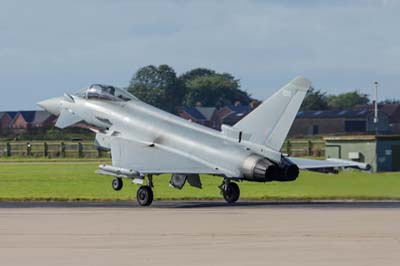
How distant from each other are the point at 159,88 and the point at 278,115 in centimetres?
10462

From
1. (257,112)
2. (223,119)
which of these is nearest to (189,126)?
(257,112)

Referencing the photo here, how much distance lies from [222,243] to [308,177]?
1890cm

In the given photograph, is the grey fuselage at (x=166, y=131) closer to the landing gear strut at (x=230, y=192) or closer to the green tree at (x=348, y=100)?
the landing gear strut at (x=230, y=192)

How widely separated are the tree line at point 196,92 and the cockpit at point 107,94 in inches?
3222

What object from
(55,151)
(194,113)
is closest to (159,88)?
(194,113)

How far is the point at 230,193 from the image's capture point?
32.7 metres

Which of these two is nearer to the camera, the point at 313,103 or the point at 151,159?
the point at 151,159

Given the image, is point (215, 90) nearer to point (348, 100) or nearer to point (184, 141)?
point (348, 100)

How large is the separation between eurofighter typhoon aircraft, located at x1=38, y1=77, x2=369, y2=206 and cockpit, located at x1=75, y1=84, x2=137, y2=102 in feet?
0.11

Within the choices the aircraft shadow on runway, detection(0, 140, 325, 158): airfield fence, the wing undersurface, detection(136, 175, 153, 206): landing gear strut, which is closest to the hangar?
detection(0, 140, 325, 158): airfield fence

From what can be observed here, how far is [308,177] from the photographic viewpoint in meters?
38.9

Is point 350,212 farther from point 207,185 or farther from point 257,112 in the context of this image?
point 207,185

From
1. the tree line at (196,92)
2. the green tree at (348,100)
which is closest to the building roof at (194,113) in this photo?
the tree line at (196,92)

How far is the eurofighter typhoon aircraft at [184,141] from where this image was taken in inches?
1200
